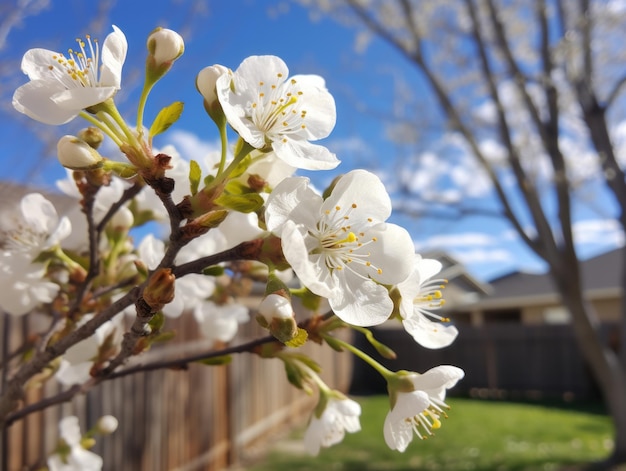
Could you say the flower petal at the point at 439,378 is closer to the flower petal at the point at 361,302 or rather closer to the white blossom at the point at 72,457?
the flower petal at the point at 361,302

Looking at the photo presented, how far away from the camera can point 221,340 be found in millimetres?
1127

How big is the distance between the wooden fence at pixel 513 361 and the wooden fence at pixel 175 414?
4.25 m

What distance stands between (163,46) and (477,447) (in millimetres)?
6339

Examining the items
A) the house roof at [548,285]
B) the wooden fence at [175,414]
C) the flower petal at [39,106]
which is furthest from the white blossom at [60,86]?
the house roof at [548,285]

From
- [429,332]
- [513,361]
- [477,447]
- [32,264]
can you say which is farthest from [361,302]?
[513,361]

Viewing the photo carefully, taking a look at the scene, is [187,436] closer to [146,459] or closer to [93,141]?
[146,459]

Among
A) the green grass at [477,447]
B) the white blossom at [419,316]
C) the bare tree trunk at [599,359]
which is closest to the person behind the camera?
the white blossom at [419,316]

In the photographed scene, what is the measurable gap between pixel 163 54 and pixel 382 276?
1.09ft

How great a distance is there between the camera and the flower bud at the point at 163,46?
641 millimetres

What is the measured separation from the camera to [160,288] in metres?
0.53

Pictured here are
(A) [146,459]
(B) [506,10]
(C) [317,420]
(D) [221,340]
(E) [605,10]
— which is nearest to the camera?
(C) [317,420]

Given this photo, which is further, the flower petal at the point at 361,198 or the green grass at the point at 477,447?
the green grass at the point at 477,447

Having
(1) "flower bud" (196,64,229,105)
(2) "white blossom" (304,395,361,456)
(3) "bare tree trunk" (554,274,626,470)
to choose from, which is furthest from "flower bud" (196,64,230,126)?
(3) "bare tree trunk" (554,274,626,470)

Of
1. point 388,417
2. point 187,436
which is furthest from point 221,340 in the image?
point 187,436
